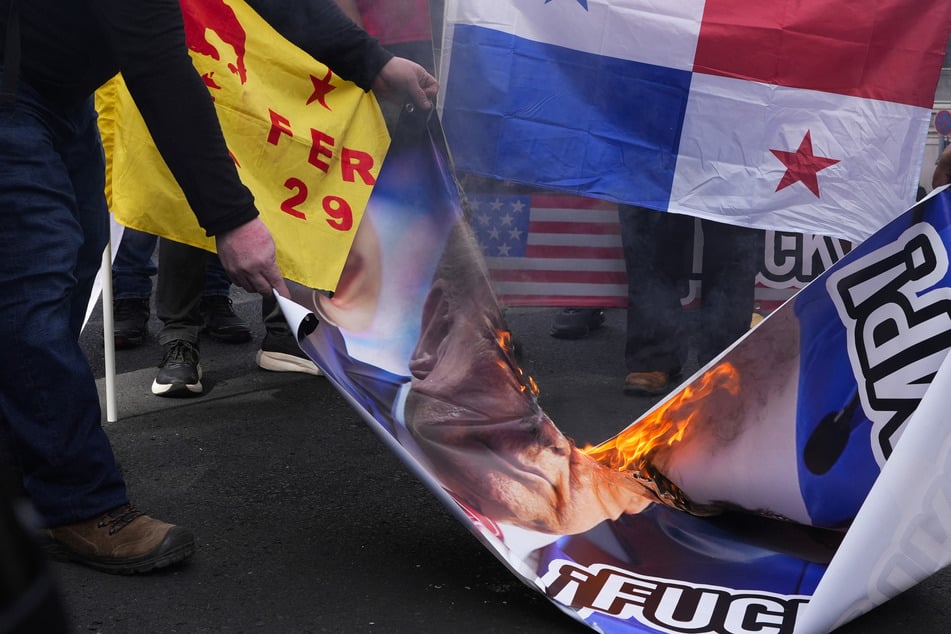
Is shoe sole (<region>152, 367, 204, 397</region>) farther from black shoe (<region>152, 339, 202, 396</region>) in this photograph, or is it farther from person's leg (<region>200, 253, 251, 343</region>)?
person's leg (<region>200, 253, 251, 343</region>)

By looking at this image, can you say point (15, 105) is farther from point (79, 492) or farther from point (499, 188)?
point (499, 188)

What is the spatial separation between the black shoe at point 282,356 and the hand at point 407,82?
4.66ft

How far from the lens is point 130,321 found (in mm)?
4402

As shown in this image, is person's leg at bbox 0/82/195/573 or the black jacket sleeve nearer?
person's leg at bbox 0/82/195/573

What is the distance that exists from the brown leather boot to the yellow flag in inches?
38.5

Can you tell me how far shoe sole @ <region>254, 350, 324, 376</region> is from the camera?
13.2 feet

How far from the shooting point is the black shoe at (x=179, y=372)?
370cm

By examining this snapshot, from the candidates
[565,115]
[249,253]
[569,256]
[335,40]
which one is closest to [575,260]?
[569,256]

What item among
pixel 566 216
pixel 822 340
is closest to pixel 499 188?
pixel 566 216

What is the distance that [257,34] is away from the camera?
3.17m

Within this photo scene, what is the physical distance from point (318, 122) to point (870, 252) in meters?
1.60

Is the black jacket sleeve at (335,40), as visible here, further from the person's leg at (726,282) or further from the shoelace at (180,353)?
the person's leg at (726,282)

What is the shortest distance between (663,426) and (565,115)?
50.1 inches

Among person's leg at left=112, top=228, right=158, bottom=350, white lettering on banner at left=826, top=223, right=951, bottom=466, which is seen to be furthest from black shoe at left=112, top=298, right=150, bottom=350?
white lettering on banner at left=826, top=223, right=951, bottom=466
